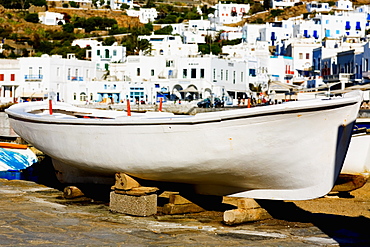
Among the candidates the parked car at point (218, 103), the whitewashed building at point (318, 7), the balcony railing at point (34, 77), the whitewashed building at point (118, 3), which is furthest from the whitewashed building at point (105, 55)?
the whitewashed building at point (118, 3)

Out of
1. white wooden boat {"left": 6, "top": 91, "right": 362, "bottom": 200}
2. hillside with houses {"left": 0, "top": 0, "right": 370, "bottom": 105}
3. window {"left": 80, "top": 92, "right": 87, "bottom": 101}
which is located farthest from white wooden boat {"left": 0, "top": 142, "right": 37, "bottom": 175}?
window {"left": 80, "top": 92, "right": 87, "bottom": 101}

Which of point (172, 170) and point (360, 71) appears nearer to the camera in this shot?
point (172, 170)

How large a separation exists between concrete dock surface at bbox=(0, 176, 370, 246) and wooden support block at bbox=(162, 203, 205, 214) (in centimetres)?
12

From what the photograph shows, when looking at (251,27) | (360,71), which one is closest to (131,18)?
(251,27)

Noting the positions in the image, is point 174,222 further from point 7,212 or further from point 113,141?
point 7,212

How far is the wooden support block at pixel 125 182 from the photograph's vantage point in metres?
11.4

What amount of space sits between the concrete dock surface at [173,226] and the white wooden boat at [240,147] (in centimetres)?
65

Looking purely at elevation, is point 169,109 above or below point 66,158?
below

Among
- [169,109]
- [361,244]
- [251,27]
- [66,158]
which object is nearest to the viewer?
[361,244]

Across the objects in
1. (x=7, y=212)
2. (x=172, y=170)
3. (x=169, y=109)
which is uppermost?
(x=172, y=170)

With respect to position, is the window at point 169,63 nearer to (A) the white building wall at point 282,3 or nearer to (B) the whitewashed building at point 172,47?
(B) the whitewashed building at point 172,47

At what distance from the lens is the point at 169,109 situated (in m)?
48.7

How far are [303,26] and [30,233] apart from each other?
95.4 m

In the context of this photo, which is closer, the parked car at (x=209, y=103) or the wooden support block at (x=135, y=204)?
the wooden support block at (x=135, y=204)
